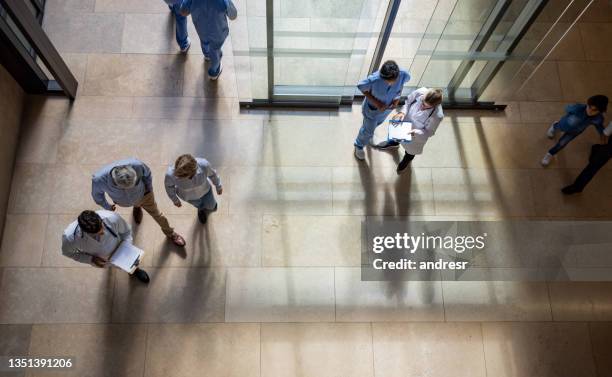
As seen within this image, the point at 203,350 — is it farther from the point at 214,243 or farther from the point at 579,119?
the point at 579,119

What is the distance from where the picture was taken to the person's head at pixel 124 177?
380 centimetres

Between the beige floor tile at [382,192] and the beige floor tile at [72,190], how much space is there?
2.98m

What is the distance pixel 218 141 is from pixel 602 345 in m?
5.14

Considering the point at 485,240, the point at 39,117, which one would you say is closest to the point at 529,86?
the point at 485,240

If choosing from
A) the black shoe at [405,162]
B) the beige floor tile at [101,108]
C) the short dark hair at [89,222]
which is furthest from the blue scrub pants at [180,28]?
the black shoe at [405,162]

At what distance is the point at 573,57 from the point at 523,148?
1.74 meters

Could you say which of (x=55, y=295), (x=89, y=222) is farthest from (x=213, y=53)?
(x=55, y=295)

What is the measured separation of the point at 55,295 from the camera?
16.4ft

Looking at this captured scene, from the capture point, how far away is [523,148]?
19.5ft

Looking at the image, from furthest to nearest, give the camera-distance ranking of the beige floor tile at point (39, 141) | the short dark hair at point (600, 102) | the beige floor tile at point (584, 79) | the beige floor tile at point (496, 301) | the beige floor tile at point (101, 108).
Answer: the beige floor tile at point (584, 79) < the beige floor tile at point (101, 108) < the beige floor tile at point (39, 141) < the beige floor tile at point (496, 301) < the short dark hair at point (600, 102)

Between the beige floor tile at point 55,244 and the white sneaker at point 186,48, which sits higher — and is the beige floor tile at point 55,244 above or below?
below

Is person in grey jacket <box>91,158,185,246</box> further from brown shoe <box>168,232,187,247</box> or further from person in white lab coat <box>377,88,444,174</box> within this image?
person in white lab coat <box>377,88,444,174</box>

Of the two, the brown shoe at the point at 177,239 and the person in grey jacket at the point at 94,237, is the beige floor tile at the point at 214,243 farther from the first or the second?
the person in grey jacket at the point at 94,237

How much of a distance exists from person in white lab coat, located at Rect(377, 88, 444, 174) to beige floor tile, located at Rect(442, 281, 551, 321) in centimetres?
173
